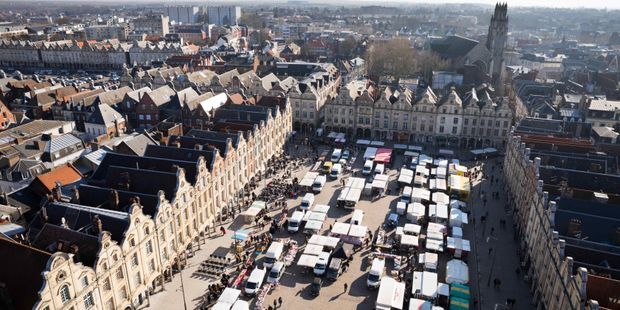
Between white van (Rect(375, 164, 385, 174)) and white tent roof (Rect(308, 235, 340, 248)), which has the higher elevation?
white van (Rect(375, 164, 385, 174))

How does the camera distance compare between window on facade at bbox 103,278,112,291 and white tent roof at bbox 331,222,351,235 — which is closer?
window on facade at bbox 103,278,112,291

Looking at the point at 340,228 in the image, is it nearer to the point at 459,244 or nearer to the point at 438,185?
the point at 459,244

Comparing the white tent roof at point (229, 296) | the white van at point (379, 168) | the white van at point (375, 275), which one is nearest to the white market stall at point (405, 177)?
the white van at point (379, 168)

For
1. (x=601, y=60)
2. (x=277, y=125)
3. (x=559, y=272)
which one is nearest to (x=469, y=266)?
(x=559, y=272)

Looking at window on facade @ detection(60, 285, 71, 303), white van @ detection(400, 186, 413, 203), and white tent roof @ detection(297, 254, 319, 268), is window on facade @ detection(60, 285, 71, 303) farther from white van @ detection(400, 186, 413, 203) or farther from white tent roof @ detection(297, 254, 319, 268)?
white van @ detection(400, 186, 413, 203)

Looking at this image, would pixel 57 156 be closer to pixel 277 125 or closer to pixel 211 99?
pixel 211 99

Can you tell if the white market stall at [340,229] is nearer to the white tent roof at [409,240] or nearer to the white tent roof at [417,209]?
the white tent roof at [409,240]

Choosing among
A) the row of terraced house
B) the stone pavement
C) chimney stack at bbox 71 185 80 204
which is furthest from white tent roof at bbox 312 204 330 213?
chimney stack at bbox 71 185 80 204
